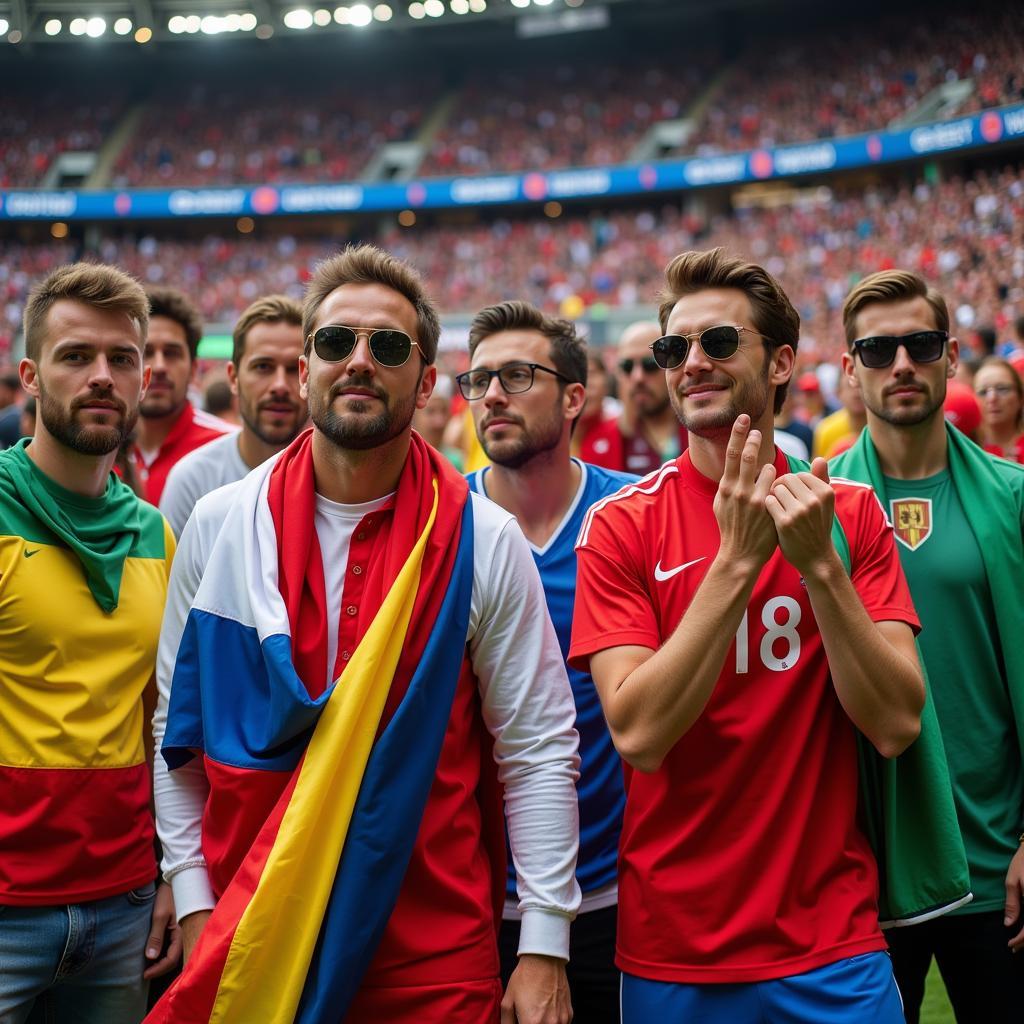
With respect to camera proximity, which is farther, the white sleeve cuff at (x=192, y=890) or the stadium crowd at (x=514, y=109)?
the stadium crowd at (x=514, y=109)

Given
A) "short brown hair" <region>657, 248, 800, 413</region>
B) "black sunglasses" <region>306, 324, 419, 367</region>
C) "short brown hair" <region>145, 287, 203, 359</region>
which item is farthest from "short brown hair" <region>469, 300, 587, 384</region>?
"short brown hair" <region>145, 287, 203, 359</region>

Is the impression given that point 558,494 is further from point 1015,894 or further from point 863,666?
point 1015,894

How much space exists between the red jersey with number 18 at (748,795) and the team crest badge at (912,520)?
602 mm

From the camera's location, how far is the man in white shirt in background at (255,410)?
160 inches

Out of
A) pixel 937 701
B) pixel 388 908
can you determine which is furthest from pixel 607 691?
pixel 937 701

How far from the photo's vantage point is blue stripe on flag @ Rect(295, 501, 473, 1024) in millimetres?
2156

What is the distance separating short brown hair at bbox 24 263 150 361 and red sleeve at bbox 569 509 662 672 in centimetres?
156

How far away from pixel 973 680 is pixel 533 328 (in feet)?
6.27

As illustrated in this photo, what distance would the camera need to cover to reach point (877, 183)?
94.1 ft

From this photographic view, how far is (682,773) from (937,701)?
100cm

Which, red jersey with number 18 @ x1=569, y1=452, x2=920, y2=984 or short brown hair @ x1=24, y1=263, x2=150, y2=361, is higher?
short brown hair @ x1=24, y1=263, x2=150, y2=361

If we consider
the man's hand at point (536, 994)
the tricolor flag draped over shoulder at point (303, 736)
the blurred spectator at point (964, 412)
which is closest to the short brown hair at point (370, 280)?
the tricolor flag draped over shoulder at point (303, 736)

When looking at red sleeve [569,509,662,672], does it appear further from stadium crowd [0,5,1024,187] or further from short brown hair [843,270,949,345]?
stadium crowd [0,5,1024,187]

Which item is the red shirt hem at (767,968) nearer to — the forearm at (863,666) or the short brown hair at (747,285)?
the forearm at (863,666)
